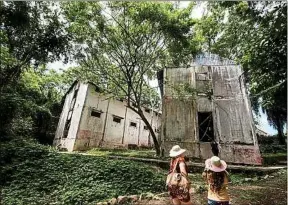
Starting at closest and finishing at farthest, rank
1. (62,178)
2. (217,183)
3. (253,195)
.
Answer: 1. (217,183)
2. (253,195)
3. (62,178)

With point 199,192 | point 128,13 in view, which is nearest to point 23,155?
point 199,192

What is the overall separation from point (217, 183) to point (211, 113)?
9644 millimetres

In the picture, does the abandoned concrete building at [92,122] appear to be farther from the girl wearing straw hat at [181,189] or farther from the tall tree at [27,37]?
the girl wearing straw hat at [181,189]

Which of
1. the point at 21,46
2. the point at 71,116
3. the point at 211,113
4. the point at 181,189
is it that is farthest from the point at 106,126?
the point at 181,189

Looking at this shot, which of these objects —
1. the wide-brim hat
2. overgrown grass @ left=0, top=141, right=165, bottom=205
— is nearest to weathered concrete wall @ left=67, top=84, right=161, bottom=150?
overgrown grass @ left=0, top=141, right=165, bottom=205

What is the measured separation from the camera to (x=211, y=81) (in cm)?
1426

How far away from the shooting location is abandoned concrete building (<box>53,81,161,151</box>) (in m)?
18.5

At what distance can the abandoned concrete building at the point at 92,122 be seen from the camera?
60.7ft

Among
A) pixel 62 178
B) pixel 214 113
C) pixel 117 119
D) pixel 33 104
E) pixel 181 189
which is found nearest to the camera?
pixel 181 189

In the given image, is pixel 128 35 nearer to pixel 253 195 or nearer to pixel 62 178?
pixel 62 178

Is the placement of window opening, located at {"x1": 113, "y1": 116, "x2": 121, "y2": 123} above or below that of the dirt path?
above

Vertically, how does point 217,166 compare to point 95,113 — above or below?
below

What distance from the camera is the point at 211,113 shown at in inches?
534

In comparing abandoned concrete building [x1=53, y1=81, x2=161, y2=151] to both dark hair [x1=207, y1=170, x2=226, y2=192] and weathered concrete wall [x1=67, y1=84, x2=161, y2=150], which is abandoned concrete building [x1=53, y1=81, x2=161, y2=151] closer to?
weathered concrete wall [x1=67, y1=84, x2=161, y2=150]
